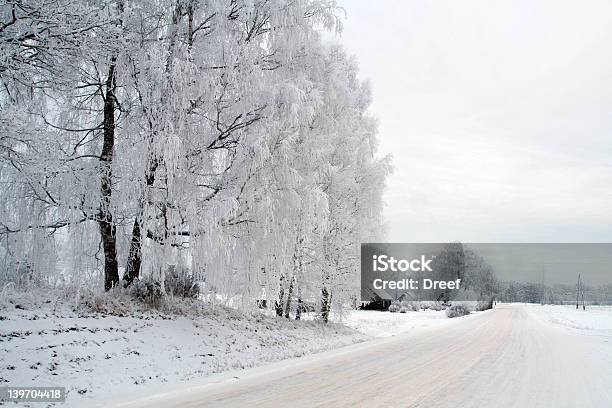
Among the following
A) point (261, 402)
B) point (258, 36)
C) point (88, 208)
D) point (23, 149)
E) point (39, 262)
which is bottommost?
point (261, 402)

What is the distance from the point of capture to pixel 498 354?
13.6 m

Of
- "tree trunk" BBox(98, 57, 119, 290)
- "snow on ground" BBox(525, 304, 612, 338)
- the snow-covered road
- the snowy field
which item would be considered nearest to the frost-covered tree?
"tree trunk" BBox(98, 57, 119, 290)

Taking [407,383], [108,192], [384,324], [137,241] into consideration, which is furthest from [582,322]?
[108,192]

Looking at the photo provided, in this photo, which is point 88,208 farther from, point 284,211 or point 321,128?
point 321,128

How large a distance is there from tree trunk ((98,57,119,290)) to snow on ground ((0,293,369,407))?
1181 mm

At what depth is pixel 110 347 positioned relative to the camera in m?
8.79

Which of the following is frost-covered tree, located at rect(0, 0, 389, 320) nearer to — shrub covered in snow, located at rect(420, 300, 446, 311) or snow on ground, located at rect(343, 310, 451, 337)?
snow on ground, located at rect(343, 310, 451, 337)

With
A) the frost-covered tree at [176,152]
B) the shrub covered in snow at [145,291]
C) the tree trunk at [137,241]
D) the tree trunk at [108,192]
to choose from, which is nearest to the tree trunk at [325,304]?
the frost-covered tree at [176,152]

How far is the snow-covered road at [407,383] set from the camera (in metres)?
6.95

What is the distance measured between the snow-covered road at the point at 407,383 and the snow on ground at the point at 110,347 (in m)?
0.97

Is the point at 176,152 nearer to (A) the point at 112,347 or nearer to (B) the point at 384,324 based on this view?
(A) the point at 112,347

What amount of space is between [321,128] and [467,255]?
64500mm

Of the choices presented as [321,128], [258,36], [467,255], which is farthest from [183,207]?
[467,255]

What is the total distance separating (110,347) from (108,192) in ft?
11.2
